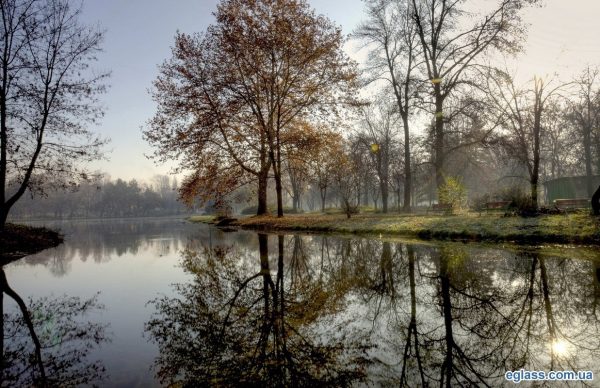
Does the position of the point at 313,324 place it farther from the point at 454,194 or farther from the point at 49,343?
the point at 454,194

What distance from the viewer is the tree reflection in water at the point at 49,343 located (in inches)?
131

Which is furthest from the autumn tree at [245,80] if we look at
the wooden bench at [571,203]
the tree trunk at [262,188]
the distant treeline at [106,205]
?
the distant treeline at [106,205]

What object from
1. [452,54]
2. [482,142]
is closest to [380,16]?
[452,54]

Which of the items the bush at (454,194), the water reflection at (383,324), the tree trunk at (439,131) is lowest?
the water reflection at (383,324)

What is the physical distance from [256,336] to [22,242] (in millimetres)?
17916

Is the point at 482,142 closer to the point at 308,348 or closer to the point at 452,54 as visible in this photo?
the point at 452,54

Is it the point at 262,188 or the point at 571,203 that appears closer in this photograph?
the point at 571,203

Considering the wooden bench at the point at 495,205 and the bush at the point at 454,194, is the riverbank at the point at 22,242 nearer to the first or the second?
the bush at the point at 454,194

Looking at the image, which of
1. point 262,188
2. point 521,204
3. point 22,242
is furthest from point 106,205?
point 521,204

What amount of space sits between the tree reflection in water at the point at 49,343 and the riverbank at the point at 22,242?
8698mm

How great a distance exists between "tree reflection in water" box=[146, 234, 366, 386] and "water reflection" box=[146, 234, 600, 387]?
0.7 inches

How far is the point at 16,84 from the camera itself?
1731 cm

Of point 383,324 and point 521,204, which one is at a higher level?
A: point 521,204

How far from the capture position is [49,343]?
14.1 ft
